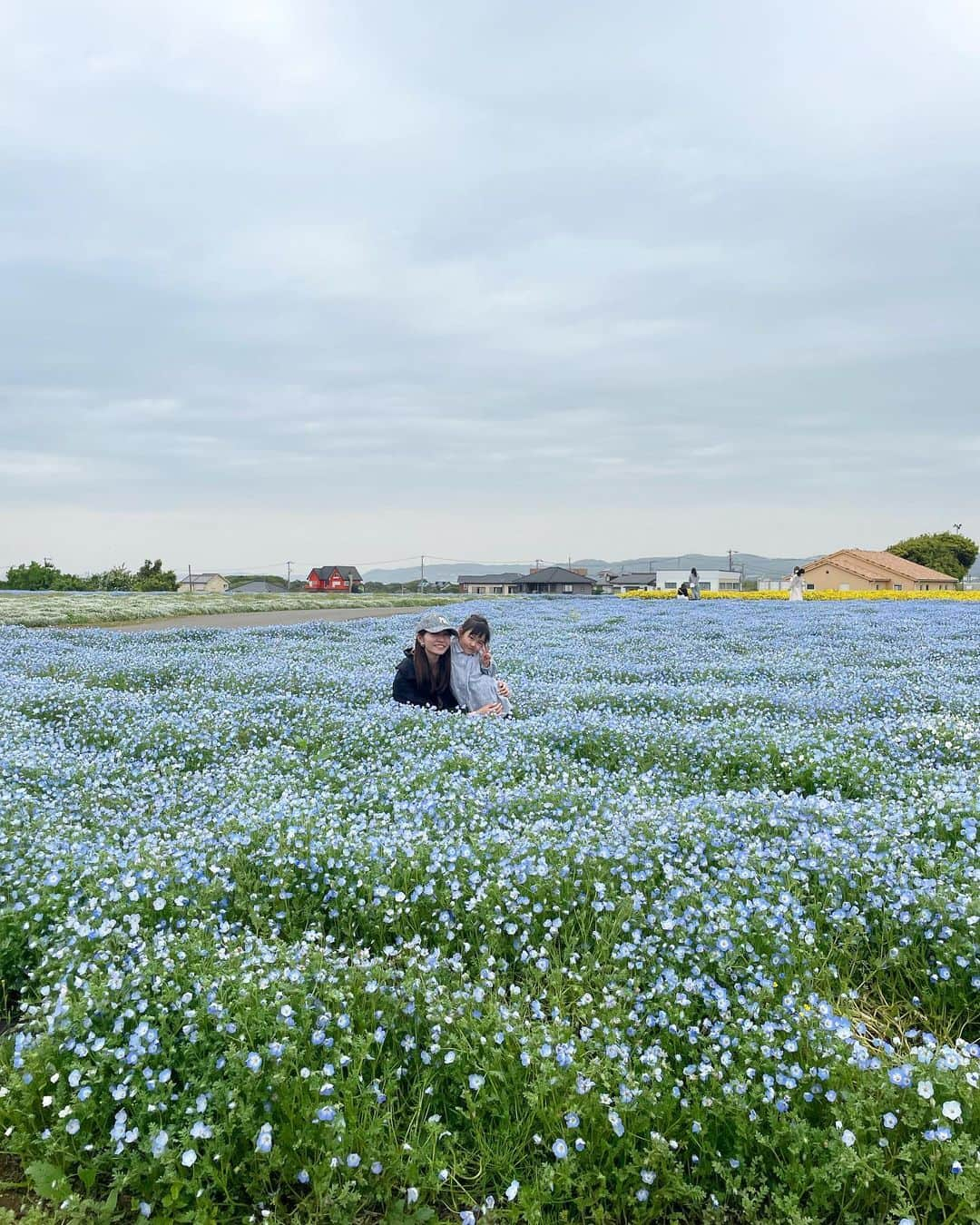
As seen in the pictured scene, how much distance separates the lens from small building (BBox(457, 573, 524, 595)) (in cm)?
11495

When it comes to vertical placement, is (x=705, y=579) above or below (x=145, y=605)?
above

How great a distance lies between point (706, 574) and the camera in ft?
284

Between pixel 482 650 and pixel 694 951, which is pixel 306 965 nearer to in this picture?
pixel 694 951

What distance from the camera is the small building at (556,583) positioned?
109 meters

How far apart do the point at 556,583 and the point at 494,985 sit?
108 meters

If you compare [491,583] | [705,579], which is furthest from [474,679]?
[491,583]

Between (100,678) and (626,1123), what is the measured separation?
11.2 m

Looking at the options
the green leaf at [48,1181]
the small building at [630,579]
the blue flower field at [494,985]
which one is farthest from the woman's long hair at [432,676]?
the small building at [630,579]

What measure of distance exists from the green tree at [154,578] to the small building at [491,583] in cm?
4813

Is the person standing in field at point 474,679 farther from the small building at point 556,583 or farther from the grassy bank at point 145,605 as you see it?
the small building at point 556,583

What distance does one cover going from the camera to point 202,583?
86.3 m

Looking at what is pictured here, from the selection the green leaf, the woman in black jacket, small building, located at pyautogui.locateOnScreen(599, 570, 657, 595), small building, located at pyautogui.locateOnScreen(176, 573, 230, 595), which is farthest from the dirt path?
small building, located at pyautogui.locateOnScreen(599, 570, 657, 595)

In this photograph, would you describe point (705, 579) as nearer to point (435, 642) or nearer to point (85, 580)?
point (85, 580)

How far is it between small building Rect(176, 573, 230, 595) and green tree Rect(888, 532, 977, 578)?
7450 cm
